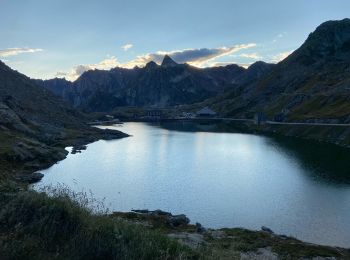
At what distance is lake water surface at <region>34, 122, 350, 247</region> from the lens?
65.1 m

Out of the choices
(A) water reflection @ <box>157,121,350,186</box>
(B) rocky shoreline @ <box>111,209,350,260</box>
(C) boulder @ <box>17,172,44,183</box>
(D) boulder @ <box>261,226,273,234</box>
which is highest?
(A) water reflection @ <box>157,121,350,186</box>

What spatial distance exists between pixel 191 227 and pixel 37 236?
4072 centimetres

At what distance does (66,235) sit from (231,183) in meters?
78.8

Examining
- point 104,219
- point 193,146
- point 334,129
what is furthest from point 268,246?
point 334,129

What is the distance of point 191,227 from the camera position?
57781 mm

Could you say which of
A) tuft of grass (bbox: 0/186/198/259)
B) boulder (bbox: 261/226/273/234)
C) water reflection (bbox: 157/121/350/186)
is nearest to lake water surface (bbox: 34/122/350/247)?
water reflection (bbox: 157/121/350/186)

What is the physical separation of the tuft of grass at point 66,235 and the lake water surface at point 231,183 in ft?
138

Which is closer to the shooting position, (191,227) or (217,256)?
(217,256)

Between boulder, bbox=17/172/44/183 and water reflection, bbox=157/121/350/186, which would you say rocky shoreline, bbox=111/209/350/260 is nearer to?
boulder, bbox=17/172/44/183

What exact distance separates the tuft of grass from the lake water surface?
4200 cm

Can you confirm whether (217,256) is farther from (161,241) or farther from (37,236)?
(37,236)

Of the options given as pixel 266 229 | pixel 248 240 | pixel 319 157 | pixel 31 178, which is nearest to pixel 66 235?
pixel 248 240

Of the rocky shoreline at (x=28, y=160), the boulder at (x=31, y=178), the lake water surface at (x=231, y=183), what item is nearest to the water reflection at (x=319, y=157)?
the lake water surface at (x=231, y=183)

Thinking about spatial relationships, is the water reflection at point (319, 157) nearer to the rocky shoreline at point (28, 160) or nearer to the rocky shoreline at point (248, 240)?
the rocky shoreline at point (248, 240)
